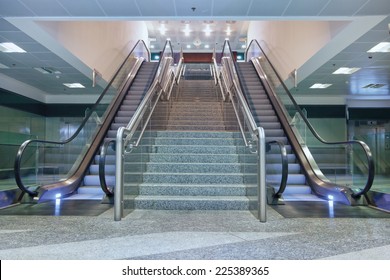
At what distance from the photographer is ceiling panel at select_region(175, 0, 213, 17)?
580 cm

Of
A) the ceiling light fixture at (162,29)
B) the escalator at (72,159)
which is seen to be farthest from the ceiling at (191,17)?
the ceiling light fixture at (162,29)

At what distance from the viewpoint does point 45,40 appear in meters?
7.15

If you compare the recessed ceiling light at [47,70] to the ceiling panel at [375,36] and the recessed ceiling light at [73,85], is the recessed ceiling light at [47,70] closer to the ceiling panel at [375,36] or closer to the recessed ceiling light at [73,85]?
the recessed ceiling light at [73,85]

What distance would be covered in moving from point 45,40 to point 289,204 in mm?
6177

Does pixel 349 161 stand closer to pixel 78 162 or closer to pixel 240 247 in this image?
pixel 240 247

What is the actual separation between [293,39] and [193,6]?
490 centimetres

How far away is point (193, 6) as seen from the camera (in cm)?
593

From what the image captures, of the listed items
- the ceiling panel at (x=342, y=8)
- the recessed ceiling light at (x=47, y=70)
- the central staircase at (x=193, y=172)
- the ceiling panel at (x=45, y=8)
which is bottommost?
the central staircase at (x=193, y=172)

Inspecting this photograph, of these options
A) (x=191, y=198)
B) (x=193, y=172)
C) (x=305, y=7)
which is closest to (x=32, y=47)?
(x=193, y=172)

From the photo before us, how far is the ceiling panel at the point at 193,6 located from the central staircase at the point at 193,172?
2.39m

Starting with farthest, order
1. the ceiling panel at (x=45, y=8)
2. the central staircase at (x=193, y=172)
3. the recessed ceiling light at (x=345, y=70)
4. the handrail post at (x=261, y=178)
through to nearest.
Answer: the recessed ceiling light at (x=345, y=70)
the ceiling panel at (x=45, y=8)
the central staircase at (x=193, y=172)
the handrail post at (x=261, y=178)

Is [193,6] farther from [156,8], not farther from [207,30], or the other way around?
[207,30]

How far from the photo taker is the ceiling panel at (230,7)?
580cm

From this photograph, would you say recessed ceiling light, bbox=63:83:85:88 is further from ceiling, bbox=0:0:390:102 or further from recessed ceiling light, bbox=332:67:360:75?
recessed ceiling light, bbox=332:67:360:75
